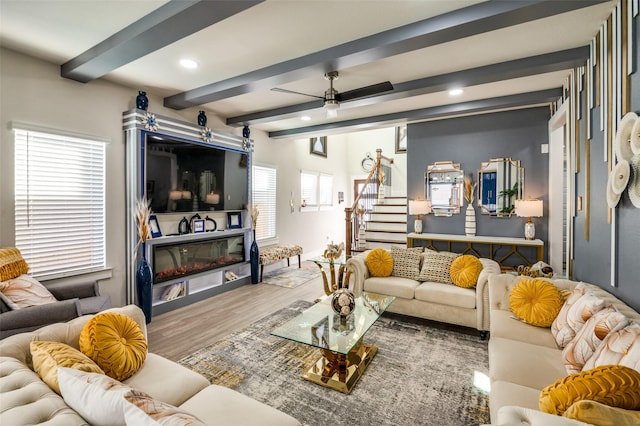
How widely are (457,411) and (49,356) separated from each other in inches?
95.3

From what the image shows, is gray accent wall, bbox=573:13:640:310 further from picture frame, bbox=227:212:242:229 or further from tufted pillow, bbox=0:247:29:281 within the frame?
Answer: tufted pillow, bbox=0:247:29:281

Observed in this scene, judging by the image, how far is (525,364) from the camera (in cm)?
187

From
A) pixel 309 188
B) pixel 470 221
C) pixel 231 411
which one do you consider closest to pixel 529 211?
pixel 470 221

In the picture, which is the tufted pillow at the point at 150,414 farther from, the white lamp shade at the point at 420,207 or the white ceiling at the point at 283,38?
the white lamp shade at the point at 420,207

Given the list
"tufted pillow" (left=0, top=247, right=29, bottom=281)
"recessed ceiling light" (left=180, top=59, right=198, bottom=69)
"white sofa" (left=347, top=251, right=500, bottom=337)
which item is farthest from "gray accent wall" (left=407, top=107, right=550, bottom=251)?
"tufted pillow" (left=0, top=247, right=29, bottom=281)

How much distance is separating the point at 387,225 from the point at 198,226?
163 inches

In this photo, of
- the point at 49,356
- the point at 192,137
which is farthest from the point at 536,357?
the point at 192,137

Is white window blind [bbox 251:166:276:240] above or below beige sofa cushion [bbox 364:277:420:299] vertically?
above

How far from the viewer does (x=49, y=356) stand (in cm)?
138

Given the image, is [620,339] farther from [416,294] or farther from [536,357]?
[416,294]

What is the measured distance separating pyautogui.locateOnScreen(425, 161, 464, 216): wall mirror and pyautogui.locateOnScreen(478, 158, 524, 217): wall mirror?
34cm

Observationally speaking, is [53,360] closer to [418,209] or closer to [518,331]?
[518,331]

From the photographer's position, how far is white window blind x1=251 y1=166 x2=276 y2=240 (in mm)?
5989

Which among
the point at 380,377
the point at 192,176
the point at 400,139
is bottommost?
the point at 380,377
